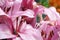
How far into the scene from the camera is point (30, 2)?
0.53m

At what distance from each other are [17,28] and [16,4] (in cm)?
6

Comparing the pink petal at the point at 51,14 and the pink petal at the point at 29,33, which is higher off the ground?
the pink petal at the point at 51,14

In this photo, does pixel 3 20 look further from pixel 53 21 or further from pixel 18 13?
pixel 53 21

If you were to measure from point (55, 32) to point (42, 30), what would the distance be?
4 cm

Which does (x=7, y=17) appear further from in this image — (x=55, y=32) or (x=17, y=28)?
(x=55, y=32)

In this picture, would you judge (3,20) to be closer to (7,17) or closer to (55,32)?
(7,17)

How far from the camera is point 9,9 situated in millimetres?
518

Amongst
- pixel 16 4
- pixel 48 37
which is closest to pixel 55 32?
pixel 48 37

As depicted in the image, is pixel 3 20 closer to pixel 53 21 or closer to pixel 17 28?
pixel 17 28

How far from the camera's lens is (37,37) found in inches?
18.8

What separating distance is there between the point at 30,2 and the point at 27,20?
2.0 inches

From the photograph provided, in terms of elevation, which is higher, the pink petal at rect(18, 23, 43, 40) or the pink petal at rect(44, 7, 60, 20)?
the pink petal at rect(44, 7, 60, 20)

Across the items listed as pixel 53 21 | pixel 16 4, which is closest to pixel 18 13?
pixel 16 4

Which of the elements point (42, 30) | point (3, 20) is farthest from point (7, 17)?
point (42, 30)
